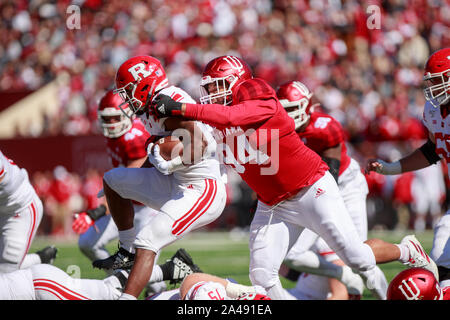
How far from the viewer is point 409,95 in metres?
14.6

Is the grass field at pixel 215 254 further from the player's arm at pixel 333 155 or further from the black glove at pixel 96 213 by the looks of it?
the player's arm at pixel 333 155

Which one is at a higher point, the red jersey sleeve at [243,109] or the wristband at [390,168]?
the red jersey sleeve at [243,109]

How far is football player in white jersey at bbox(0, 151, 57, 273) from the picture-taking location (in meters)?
4.99

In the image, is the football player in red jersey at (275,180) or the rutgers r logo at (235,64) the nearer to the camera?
the football player in red jersey at (275,180)

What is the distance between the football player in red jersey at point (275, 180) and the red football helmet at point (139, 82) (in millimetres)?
362

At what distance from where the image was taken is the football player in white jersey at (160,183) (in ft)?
14.1

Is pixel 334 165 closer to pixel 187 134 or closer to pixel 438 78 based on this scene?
pixel 438 78

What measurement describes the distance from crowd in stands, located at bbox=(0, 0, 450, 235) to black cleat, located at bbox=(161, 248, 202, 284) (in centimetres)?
885

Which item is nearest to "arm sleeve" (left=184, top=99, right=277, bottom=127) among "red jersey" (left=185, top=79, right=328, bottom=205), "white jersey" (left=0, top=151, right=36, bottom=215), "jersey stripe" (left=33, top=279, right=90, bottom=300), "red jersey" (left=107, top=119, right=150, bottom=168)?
"red jersey" (left=185, top=79, right=328, bottom=205)

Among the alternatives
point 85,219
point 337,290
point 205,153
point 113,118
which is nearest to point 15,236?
point 85,219

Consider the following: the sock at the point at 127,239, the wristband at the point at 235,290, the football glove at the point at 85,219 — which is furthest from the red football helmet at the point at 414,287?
the football glove at the point at 85,219

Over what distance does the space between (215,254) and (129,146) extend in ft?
14.8

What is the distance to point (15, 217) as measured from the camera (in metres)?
5.15
